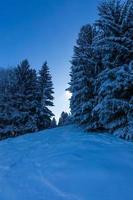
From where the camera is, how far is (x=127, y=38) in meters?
15.7

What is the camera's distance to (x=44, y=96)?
1315 inches

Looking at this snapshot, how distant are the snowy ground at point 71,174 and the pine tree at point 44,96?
19.6m

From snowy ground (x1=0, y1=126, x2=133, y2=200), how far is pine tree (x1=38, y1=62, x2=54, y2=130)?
64.2 ft

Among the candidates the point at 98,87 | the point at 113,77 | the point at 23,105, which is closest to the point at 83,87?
the point at 98,87

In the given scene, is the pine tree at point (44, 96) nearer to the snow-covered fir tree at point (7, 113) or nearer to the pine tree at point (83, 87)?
the snow-covered fir tree at point (7, 113)

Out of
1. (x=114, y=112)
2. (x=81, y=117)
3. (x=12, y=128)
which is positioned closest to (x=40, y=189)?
(x=114, y=112)

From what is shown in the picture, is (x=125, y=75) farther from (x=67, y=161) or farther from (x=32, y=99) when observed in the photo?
(x=32, y=99)

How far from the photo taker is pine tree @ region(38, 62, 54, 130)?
3167 centimetres

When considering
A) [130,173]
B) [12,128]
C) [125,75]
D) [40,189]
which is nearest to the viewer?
[40,189]

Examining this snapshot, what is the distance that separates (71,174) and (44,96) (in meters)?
25.5

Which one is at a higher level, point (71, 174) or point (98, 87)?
point (98, 87)

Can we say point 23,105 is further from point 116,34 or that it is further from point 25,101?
point 116,34

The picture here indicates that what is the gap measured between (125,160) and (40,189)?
11.4 ft

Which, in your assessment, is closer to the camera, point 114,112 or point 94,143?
point 94,143
